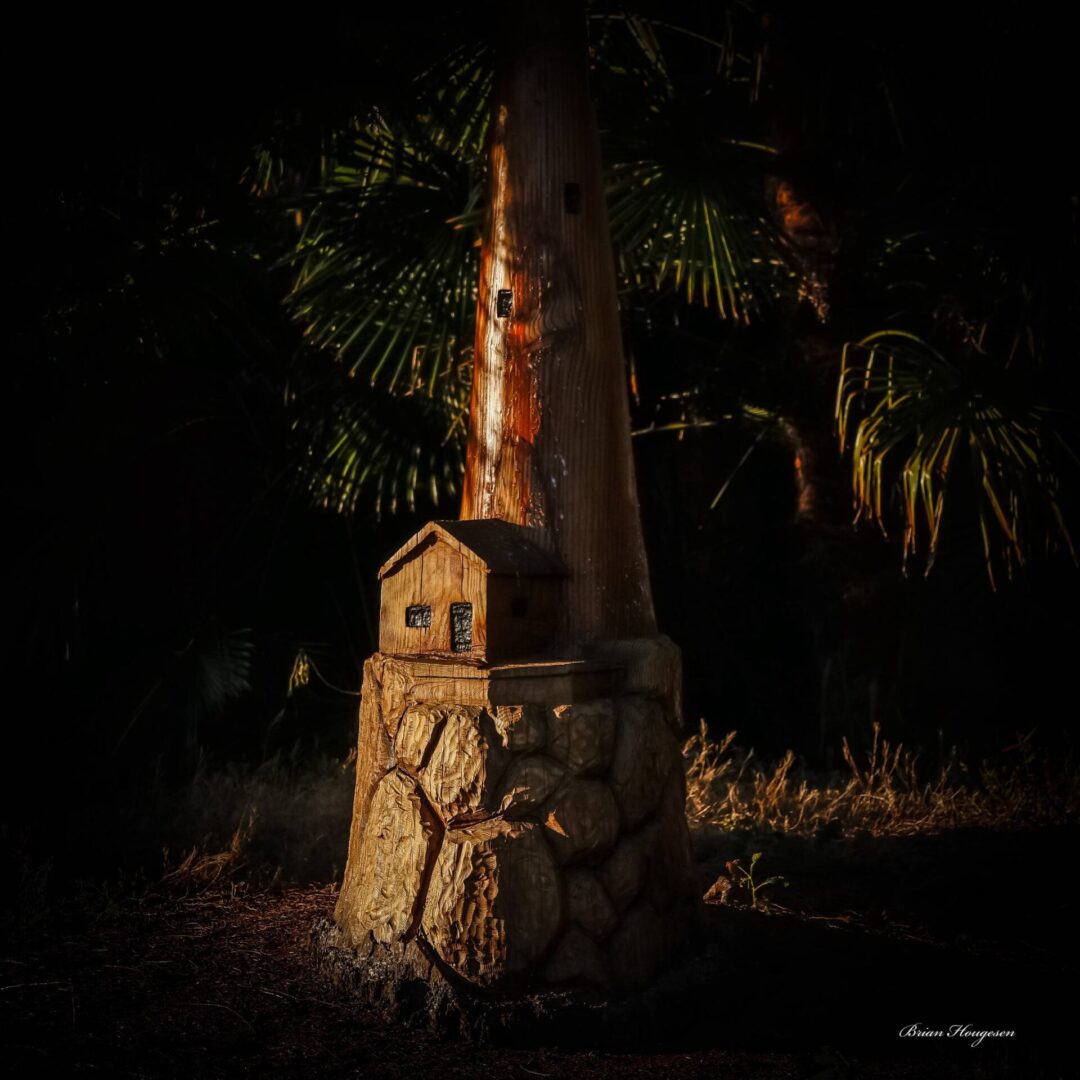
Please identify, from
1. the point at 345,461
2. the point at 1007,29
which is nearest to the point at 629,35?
the point at 1007,29

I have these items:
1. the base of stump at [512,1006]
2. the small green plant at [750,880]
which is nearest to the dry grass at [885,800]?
the small green plant at [750,880]

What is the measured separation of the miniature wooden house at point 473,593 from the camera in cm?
344

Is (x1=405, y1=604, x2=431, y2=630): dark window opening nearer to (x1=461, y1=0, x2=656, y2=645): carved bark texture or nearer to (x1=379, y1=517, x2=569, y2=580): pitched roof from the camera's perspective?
(x1=379, y1=517, x2=569, y2=580): pitched roof

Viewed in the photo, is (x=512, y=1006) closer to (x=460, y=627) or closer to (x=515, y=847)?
(x=515, y=847)

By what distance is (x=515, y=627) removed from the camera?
139 inches

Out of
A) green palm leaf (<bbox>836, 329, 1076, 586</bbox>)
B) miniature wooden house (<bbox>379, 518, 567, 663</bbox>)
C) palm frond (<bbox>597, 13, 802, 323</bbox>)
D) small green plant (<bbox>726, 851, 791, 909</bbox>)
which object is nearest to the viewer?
miniature wooden house (<bbox>379, 518, 567, 663</bbox>)

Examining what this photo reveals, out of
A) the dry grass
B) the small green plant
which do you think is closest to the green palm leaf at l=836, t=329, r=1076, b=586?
the dry grass

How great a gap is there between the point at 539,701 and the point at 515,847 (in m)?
0.41

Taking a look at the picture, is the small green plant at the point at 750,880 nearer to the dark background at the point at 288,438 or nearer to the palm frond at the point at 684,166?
the dark background at the point at 288,438

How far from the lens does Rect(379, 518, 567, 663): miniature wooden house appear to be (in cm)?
344

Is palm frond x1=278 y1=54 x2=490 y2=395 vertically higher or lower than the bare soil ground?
higher

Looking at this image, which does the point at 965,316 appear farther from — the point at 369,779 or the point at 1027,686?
the point at 369,779

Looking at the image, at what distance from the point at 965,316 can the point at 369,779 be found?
418cm

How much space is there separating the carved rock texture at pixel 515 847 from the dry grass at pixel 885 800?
218 cm
